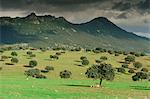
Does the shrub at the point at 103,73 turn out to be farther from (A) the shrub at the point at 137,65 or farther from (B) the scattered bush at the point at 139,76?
(A) the shrub at the point at 137,65

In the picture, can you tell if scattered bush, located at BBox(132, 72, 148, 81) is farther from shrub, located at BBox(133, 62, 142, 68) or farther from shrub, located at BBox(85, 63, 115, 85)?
shrub, located at BBox(85, 63, 115, 85)

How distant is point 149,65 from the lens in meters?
183

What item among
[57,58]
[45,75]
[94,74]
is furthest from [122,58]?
[94,74]

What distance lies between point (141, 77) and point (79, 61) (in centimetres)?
5044

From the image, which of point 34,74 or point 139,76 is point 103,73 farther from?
point 34,74

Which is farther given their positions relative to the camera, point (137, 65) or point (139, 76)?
point (137, 65)

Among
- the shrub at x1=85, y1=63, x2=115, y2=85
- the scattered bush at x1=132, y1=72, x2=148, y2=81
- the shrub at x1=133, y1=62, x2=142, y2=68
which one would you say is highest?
the shrub at x1=133, y1=62, x2=142, y2=68

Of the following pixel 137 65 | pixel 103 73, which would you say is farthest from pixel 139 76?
pixel 103 73

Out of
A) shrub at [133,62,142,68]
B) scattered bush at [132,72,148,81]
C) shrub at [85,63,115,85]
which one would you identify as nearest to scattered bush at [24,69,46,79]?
scattered bush at [132,72,148,81]

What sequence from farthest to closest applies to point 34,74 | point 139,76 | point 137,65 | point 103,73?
point 137,65
point 34,74
point 139,76
point 103,73

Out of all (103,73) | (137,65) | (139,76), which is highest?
(137,65)

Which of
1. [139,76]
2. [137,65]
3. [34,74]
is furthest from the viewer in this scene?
[137,65]

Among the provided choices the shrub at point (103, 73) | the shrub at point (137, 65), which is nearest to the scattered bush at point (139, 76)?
the shrub at point (137, 65)

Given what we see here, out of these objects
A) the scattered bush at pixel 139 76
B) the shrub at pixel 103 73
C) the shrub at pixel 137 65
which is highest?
the shrub at pixel 137 65
